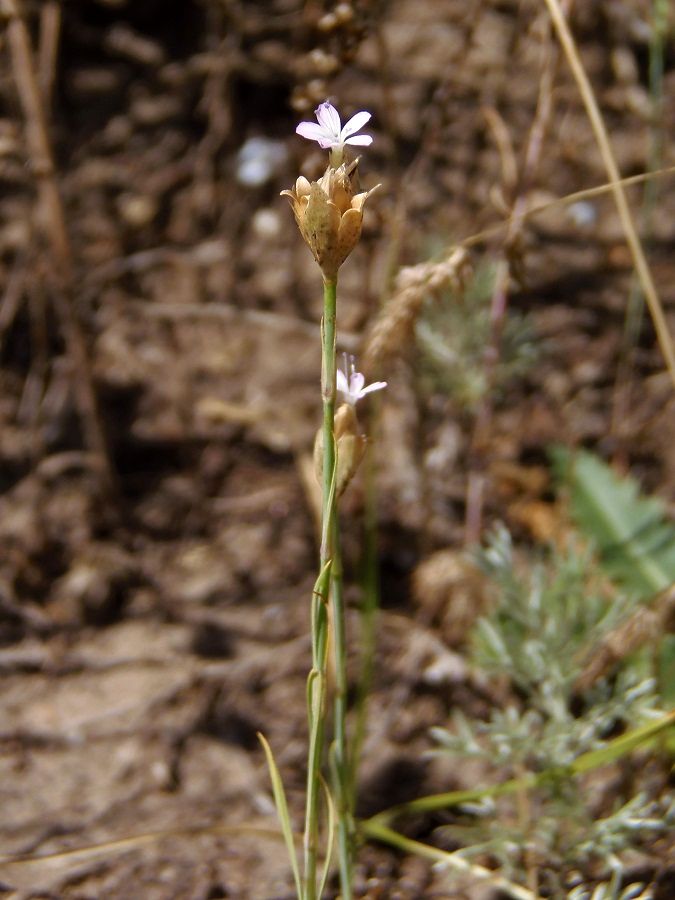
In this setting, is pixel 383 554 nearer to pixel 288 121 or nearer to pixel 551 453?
pixel 551 453

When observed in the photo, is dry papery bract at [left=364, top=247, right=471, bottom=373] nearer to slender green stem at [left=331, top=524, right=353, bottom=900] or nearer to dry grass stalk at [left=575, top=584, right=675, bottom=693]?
slender green stem at [left=331, top=524, right=353, bottom=900]

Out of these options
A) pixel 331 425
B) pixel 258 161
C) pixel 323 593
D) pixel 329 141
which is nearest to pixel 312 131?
pixel 329 141

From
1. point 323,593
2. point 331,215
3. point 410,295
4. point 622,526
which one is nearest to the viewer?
point 331,215

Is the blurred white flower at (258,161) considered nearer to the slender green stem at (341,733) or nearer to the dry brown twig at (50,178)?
the dry brown twig at (50,178)

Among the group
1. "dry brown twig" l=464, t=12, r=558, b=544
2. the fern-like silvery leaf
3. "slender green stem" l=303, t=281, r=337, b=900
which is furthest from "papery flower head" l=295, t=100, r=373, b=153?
the fern-like silvery leaf

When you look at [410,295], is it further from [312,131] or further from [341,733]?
[341,733]

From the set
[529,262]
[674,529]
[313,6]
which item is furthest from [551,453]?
[313,6]
